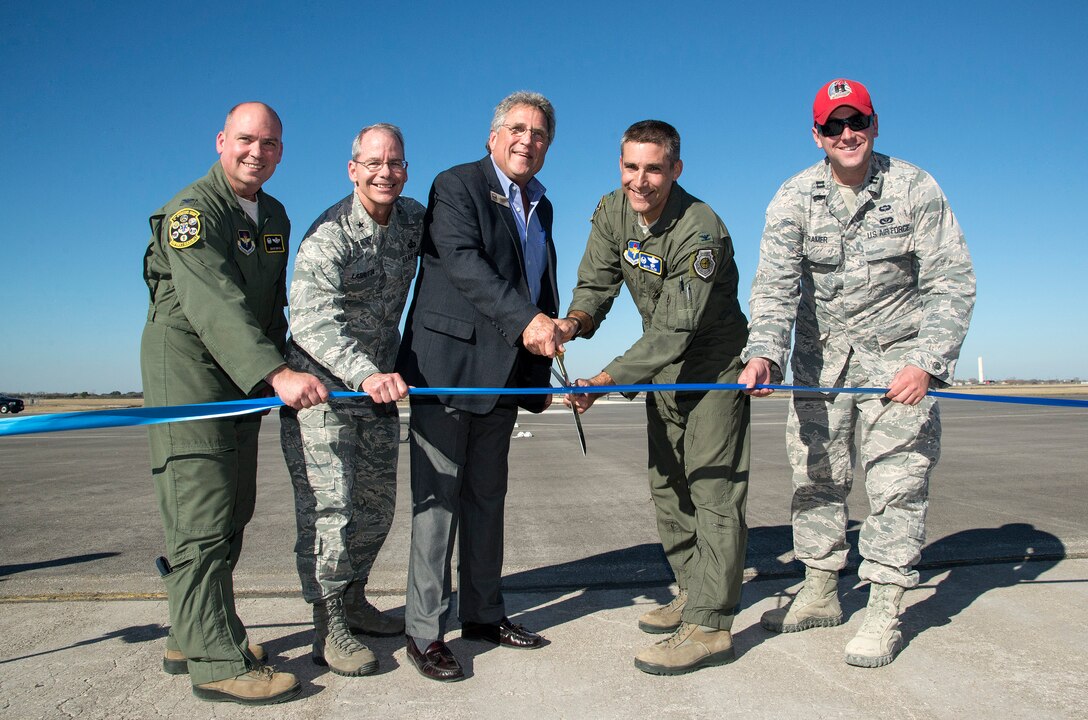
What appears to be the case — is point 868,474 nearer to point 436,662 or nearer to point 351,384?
point 436,662

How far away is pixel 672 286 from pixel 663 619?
4.83ft

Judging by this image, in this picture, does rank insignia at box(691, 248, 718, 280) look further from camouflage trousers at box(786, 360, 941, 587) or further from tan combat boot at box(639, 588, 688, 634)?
tan combat boot at box(639, 588, 688, 634)

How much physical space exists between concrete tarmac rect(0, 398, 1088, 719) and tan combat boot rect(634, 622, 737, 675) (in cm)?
5

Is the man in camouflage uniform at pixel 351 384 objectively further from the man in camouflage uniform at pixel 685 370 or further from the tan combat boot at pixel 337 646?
the man in camouflage uniform at pixel 685 370

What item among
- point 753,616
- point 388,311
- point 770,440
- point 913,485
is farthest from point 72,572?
point 770,440

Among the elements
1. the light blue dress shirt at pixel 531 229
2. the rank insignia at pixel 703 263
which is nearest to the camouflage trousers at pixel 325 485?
the light blue dress shirt at pixel 531 229

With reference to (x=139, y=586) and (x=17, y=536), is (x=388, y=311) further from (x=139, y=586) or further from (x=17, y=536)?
(x=17, y=536)

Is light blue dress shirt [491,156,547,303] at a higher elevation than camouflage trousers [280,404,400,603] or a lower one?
higher

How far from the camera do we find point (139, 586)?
402cm

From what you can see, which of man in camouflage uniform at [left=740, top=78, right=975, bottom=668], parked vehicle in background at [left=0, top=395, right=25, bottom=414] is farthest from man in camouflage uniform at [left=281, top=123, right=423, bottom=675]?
parked vehicle in background at [left=0, top=395, right=25, bottom=414]

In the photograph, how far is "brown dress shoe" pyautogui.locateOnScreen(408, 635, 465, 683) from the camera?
112 inches

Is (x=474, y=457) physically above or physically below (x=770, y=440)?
above

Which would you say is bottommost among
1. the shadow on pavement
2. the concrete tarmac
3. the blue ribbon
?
the shadow on pavement

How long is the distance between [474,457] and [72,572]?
8.93 ft
